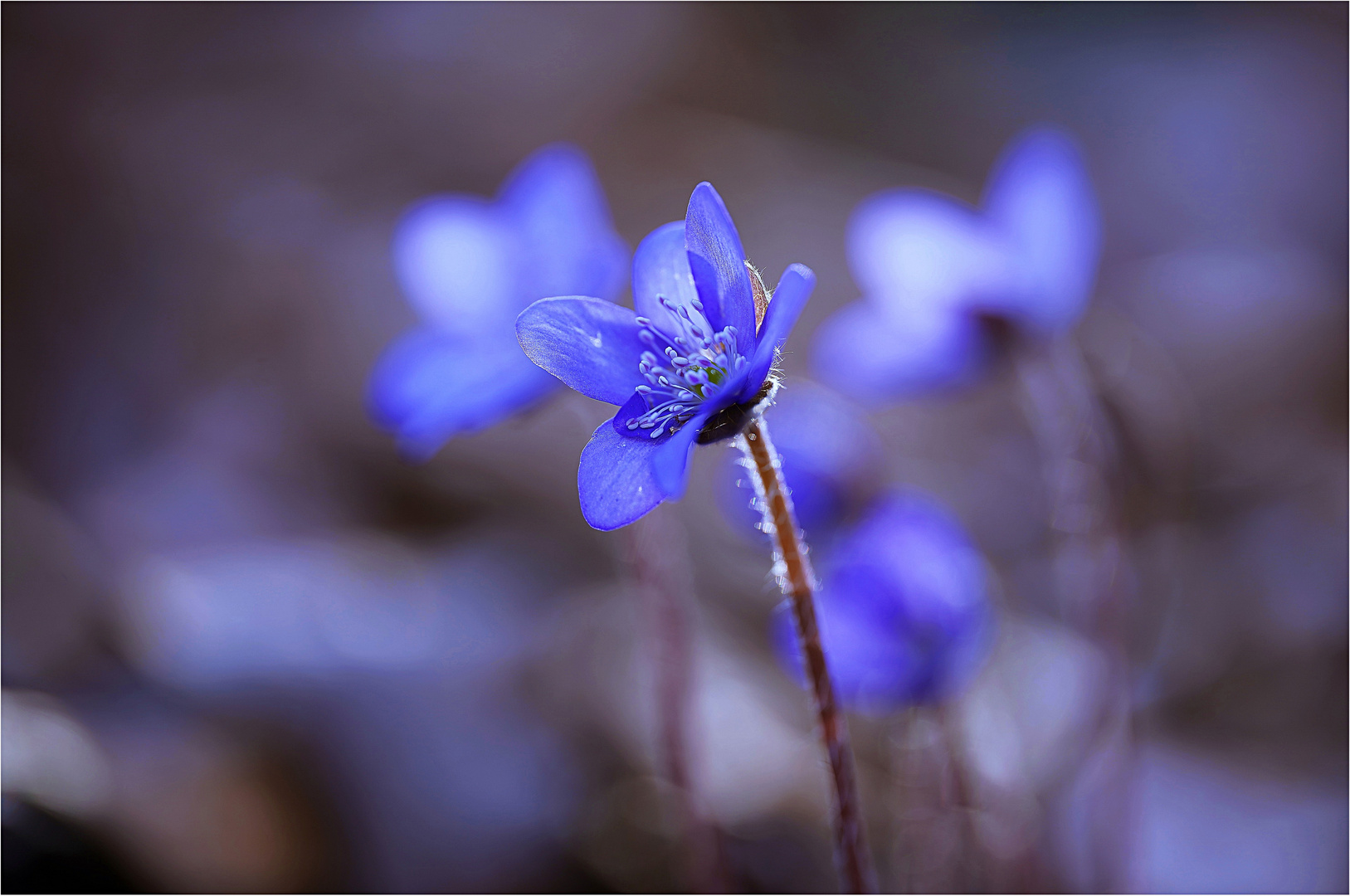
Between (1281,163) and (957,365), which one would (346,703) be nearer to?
(957,365)

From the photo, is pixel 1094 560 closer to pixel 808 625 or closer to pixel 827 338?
pixel 827 338

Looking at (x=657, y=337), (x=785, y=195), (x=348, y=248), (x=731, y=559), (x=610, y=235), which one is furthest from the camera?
(x=785, y=195)

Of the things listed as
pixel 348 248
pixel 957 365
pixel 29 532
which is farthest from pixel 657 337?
pixel 348 248

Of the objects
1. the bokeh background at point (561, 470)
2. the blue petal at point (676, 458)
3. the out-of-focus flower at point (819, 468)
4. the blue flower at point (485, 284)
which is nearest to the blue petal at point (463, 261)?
the blue flower at point (485, 284)

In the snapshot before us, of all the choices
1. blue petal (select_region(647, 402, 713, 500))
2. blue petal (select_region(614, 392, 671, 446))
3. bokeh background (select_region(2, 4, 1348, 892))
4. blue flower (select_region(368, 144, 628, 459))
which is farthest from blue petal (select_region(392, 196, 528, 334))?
blue petal (select_region(647, 402, 713, 500))

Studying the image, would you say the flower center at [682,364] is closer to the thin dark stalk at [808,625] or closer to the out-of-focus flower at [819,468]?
the thin dark stalk at [808,625]

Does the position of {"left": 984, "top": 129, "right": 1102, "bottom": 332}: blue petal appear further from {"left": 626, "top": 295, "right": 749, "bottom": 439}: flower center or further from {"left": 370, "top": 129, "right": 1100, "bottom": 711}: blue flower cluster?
{"left": 626, "top": 295, "right": 749, "bottom": 439}: flower center
